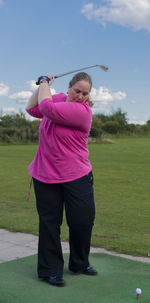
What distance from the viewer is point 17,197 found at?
9.82m

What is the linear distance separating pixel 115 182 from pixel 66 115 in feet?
30.8

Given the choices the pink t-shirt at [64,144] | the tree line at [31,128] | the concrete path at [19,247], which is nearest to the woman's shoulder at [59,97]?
the pink t-shirt at [64,144]

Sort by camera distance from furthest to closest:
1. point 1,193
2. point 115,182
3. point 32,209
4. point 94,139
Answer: point 94,139 < point 115,182 < point 1,193 < point 32,209

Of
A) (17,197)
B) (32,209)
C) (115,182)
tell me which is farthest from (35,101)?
(115,182)

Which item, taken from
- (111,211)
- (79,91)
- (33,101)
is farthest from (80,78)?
(111,211)

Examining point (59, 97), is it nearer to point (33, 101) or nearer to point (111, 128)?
point (33, 101)

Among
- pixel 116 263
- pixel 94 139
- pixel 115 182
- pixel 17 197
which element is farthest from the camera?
pixel 94 139

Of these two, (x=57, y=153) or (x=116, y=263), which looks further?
(x=116, y=263)

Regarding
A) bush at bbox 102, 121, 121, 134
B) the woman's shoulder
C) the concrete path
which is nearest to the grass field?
the concrete path

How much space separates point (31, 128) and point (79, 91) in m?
46.4

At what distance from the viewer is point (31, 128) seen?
49.9 metres

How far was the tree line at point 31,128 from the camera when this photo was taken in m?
48.3

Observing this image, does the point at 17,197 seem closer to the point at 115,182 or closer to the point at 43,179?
the point at 115,182

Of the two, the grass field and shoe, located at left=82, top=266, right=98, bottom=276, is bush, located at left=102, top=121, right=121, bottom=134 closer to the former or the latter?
the grass field
